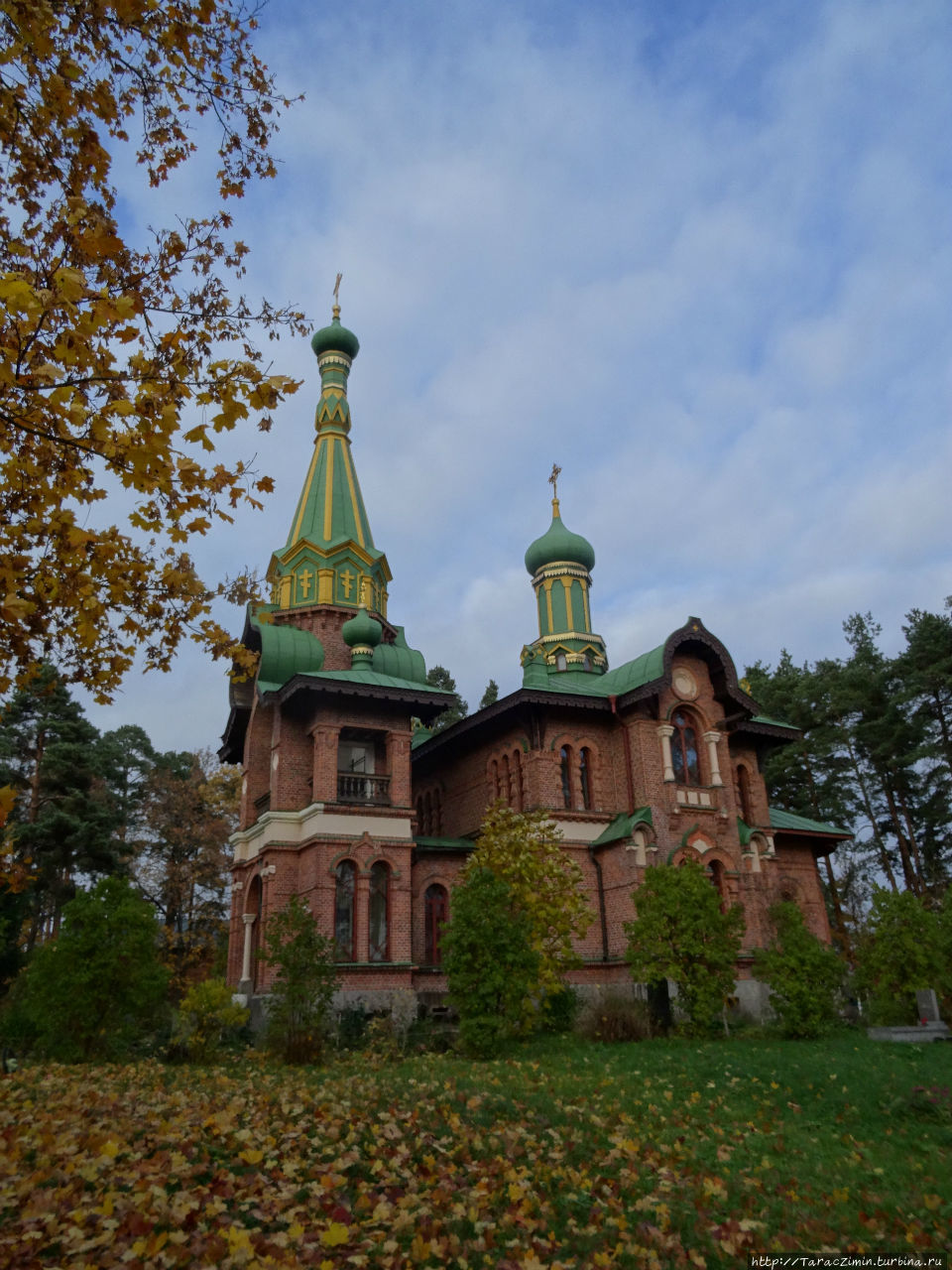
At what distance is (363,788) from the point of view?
1981 cm

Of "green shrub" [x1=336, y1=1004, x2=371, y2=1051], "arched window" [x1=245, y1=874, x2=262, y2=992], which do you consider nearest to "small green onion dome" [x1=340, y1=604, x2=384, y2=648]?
"arched window" [x1=245, y1=874, x2=262, y2=992]

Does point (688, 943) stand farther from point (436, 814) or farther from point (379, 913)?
point (436, 814)

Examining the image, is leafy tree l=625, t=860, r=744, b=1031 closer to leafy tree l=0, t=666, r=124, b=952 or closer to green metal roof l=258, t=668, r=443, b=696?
green metal roof l=258, t=668, r=443, b=696

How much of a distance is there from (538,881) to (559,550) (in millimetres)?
A: 13847

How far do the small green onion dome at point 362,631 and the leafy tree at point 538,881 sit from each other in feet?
17.6

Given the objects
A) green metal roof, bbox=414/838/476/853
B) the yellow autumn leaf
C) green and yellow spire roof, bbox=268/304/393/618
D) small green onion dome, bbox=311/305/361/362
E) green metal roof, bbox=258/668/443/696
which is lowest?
the yellow autumn leaf

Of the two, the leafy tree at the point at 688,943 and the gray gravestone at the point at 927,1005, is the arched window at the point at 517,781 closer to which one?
the leafy tree at the point at 688,943

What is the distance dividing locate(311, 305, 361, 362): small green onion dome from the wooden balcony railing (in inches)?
557

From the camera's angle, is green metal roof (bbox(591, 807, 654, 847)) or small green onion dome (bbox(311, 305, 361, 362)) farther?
small green onion dome (bbox(311, 305, 361, 362))

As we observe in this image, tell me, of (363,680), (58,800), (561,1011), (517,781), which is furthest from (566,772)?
(58,800)

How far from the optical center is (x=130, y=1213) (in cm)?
482

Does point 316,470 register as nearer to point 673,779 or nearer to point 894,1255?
point 673,779

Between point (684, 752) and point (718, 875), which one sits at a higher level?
point (684, 752)

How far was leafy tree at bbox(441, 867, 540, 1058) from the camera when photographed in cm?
1315
